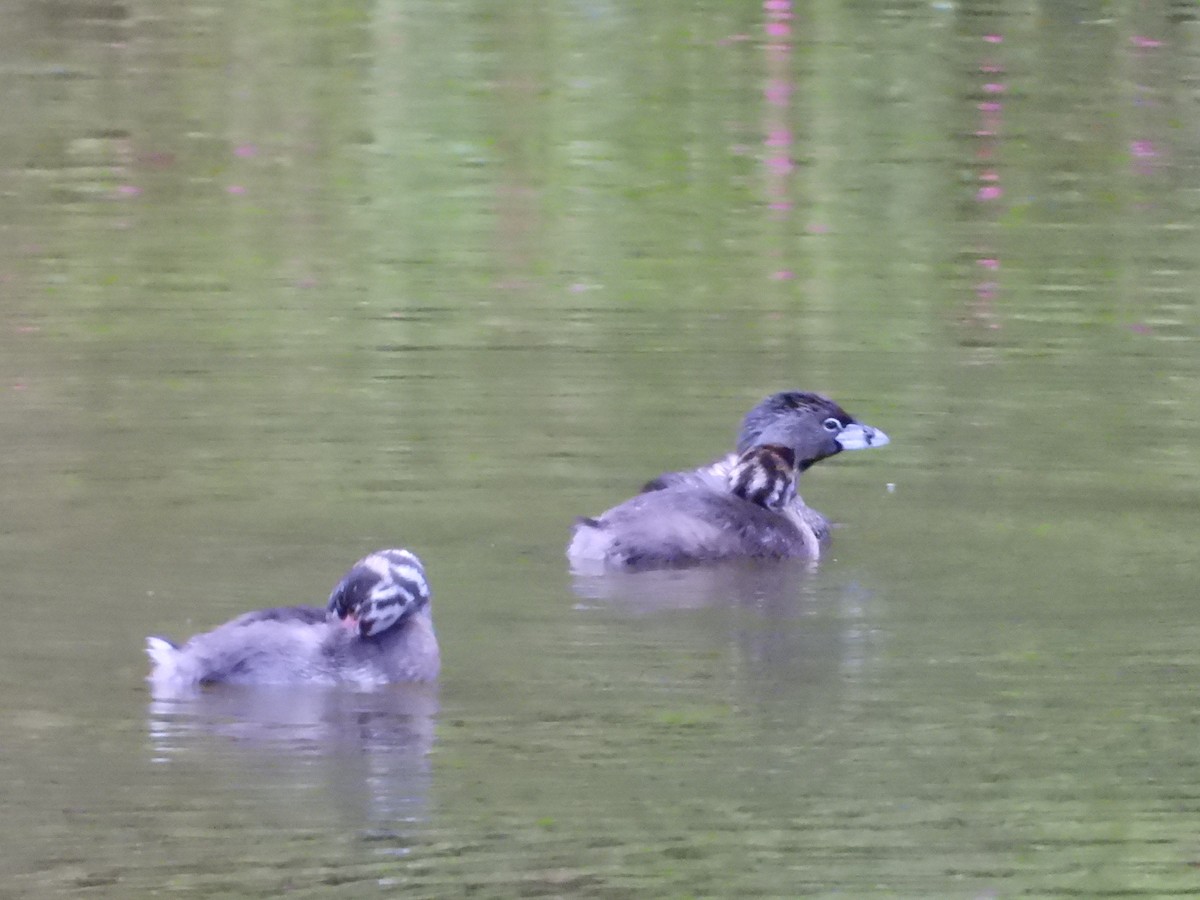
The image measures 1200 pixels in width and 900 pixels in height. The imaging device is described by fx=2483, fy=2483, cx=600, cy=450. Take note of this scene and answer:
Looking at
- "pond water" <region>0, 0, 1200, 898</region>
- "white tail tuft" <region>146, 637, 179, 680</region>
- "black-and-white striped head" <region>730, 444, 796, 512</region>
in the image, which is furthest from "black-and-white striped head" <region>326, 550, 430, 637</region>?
"black-and-white striped head" <region>730, 444, 796, 512</region>

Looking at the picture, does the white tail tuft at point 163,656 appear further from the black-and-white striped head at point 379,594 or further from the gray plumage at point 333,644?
the black-and-white striped head at point 379,594

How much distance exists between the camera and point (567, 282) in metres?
12.8

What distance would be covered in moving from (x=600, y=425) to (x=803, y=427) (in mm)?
1069

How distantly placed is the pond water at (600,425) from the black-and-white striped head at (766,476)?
14.2 inches

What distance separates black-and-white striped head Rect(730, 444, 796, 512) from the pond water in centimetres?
36

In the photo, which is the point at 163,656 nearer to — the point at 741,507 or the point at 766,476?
the point at 741,507

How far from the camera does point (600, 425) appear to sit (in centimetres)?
1023

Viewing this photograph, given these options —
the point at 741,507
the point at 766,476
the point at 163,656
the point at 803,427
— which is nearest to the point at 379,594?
the point at 163,656

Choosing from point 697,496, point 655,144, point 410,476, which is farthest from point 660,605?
point 655,144

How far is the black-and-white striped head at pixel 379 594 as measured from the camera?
6934 mm

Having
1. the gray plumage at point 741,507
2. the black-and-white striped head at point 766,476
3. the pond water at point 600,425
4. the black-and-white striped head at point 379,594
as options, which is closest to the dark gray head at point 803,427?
the gray plumage at point 741,507

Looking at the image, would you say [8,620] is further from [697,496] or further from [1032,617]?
[1032,617]

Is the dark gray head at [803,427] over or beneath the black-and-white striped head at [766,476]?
over

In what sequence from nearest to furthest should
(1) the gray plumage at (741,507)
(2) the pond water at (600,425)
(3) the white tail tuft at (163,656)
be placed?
(2) the pond water at (600,425), (3) the white tail tuft at (163,656), (1) the gray plumage at (741,507)
